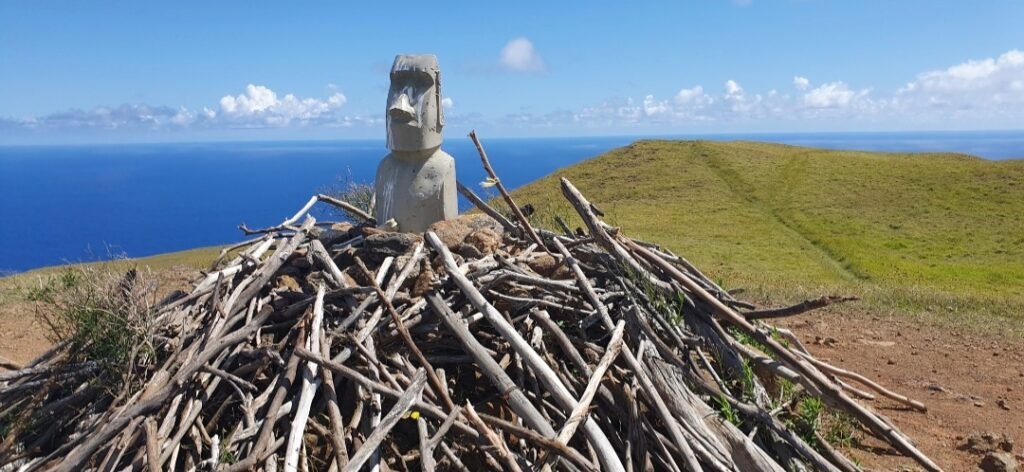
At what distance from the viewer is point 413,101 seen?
6824mm

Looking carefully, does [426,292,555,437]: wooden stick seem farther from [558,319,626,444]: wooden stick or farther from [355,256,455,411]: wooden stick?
[355,256,455,411]: wooden stick

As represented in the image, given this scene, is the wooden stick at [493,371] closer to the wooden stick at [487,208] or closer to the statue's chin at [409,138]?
the wooden stick at [487,208]

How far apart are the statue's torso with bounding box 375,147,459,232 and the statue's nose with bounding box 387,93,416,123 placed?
0.42 meters

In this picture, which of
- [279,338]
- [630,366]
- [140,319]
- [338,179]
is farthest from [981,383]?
[338,179]

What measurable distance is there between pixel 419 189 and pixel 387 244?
37.0 inches

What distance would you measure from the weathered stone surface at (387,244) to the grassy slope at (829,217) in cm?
223

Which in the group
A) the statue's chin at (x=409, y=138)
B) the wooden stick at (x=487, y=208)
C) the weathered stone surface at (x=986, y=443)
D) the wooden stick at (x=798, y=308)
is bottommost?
the weathered stone surface at (x=986, y=443)

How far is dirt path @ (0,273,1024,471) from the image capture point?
6152mm

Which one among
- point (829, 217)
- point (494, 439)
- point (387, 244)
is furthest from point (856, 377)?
point (829, 217)

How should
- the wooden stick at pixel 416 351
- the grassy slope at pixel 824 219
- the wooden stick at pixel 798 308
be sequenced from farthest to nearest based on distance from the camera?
the grassy slope at pixel 824 219 < the wooden stick at pixel 798 308 < the wooden stick at pixel 416 351

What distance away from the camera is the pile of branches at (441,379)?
14.4ft

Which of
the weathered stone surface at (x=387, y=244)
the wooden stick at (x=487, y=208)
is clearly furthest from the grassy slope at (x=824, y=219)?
the weathered stone surface at (x=387, y=244)

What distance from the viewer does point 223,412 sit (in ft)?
15.7

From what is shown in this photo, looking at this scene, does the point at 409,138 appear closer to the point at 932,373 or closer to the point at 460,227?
the point at 460,227
